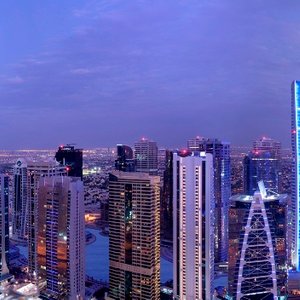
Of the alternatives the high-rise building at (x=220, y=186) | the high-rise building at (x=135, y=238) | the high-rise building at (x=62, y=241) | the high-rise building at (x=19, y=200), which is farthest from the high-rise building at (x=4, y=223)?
the high-rise building at (x=220, y=186)

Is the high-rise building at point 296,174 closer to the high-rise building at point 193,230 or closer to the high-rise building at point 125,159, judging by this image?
the high-rise building at point 193,230

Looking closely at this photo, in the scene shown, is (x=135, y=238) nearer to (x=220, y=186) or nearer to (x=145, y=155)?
(x=220, y=186)

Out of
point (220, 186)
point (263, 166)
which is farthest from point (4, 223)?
point (263, 166)

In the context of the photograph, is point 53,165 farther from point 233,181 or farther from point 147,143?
point 233,181

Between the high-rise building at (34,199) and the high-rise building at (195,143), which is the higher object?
the high-rise building at (195,143)

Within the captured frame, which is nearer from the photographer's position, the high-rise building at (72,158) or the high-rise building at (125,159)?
the high-rise building at (125,159)

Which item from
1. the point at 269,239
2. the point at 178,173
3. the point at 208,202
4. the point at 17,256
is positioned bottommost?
the point at 17,256

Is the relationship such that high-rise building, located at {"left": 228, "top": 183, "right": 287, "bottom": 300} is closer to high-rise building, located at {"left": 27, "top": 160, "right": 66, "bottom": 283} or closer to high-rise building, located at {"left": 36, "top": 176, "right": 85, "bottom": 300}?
high-rise building, located at {"left": 36, "top": 176, "right": 85, "bottom": 300}

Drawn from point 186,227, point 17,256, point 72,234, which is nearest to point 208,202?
point 186,227
